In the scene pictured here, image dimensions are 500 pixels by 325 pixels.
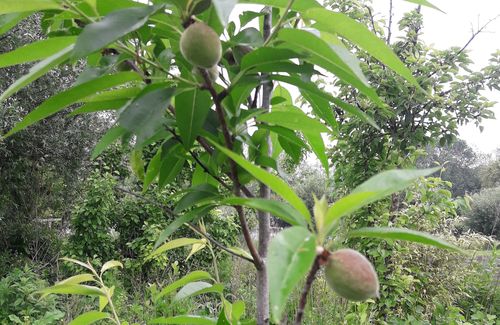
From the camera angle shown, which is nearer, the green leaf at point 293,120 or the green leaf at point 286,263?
the green leaf at point 286,263

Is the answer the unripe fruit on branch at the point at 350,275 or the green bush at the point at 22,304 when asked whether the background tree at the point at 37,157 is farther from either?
the unripe fruit on branch at the point at 350,275

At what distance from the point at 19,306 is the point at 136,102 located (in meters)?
3.01

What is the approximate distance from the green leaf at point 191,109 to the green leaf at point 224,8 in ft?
0.55

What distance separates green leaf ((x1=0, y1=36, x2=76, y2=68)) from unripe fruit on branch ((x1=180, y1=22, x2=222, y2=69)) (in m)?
0.12

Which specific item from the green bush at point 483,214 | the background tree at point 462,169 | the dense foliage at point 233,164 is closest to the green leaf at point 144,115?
the dense foliage at point 233,164

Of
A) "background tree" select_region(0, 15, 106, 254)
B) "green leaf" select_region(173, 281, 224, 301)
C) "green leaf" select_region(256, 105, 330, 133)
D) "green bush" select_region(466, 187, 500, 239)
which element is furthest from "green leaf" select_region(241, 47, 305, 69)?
"green bush" select_region(466, 187, 500, 239)

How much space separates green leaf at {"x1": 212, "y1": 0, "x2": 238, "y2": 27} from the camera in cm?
30

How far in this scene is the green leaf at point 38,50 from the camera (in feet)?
1.37

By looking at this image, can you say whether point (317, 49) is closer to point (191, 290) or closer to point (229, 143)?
point (229, 143)

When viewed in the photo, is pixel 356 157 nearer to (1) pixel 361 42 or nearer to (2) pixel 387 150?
(2) pixel 387 150

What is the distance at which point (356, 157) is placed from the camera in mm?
3199

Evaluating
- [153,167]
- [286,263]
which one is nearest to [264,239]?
[153,167]

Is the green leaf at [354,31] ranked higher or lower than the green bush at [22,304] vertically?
higher

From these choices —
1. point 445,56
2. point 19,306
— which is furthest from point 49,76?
point 445,56
